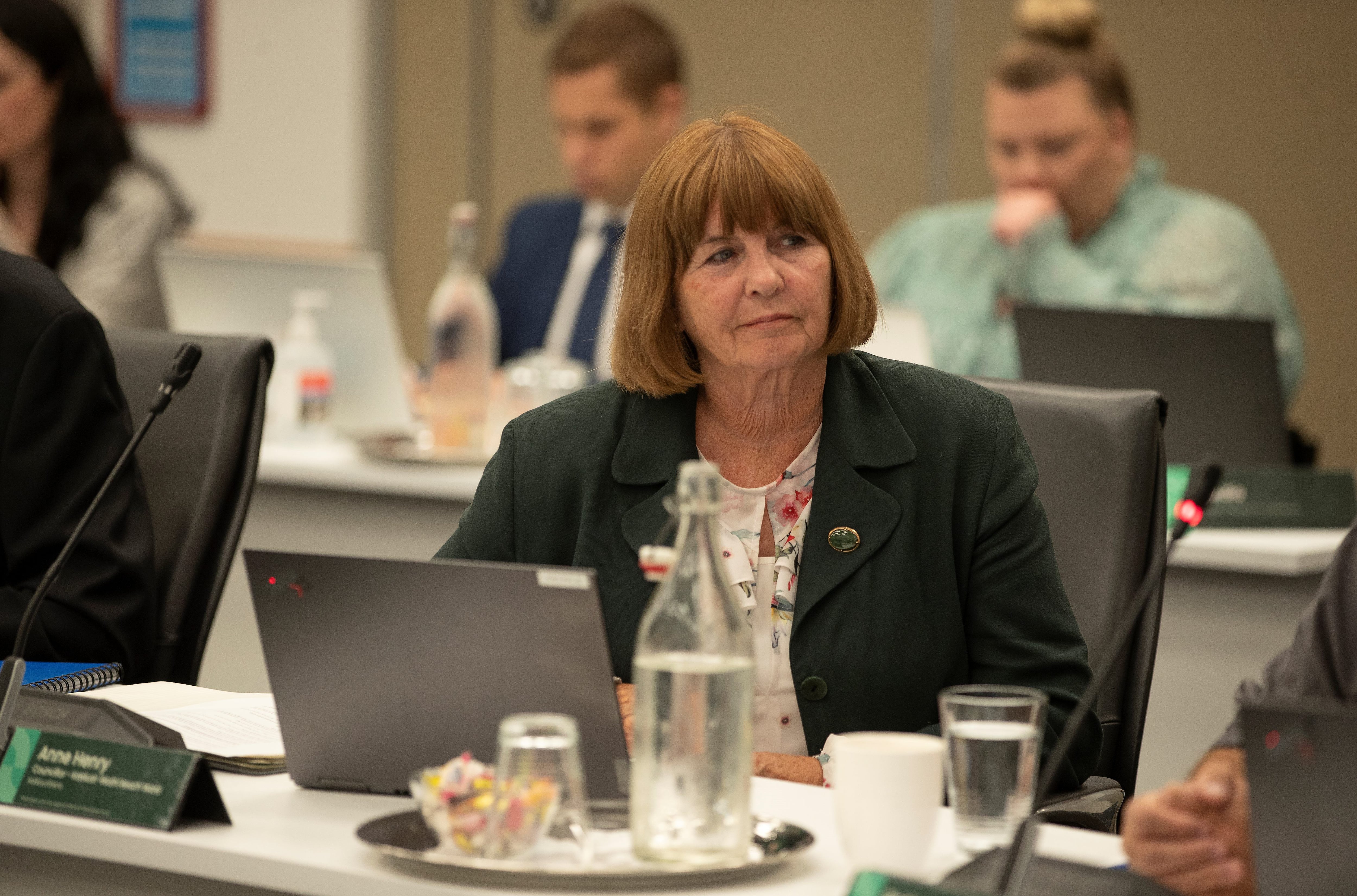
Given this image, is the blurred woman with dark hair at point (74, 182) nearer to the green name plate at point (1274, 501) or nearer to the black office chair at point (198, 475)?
the black office chair at point (198, 475)

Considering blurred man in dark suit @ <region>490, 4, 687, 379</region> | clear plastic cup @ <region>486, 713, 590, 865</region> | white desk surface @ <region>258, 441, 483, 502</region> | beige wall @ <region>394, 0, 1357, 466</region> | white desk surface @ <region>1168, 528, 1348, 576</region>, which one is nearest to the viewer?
clear plastic cup @ <region>486, 713, 590, 865</region>

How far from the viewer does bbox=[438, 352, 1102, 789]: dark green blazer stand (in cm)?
152

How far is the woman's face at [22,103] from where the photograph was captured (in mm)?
3037

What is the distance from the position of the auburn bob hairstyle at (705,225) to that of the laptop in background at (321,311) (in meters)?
1.49

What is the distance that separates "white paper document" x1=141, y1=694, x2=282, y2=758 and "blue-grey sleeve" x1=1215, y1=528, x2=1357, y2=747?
29.7 inches

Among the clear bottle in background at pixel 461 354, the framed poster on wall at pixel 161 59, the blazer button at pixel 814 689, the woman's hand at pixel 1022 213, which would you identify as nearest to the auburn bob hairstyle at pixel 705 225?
the blazer button at pixel 814 689

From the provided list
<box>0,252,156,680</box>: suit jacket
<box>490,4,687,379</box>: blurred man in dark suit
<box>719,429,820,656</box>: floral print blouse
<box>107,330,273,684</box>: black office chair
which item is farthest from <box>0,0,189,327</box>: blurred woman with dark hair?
<box>719,429,820,656</box>: floral print blouse

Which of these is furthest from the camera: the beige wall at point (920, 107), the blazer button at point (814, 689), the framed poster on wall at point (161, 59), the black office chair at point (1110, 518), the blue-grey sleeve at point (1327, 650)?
the framed poster on wall at point (161, 59)

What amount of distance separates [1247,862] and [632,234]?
908mm

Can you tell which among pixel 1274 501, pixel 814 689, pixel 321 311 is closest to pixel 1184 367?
pixel 1274 501

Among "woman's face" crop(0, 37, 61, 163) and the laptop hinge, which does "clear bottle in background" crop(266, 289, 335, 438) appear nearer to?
"woman's face" crop(0, 37, 61, 163)

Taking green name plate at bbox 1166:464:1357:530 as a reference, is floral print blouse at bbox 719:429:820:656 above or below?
above

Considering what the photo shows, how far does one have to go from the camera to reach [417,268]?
536cm

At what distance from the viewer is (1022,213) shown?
3.27 meters
